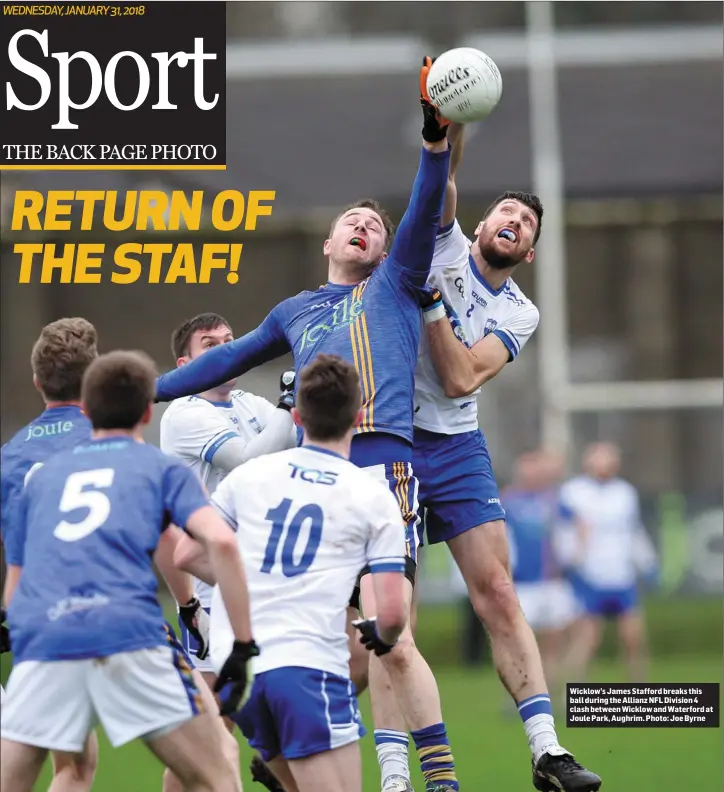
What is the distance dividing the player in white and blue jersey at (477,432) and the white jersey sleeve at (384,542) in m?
1.53

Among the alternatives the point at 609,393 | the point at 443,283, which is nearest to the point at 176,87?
the point at 443,283

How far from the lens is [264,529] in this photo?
499cm

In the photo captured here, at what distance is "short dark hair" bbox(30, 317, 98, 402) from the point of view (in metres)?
5.52

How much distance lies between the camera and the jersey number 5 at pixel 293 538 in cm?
495

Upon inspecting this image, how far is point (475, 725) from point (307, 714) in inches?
305

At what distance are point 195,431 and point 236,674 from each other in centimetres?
242

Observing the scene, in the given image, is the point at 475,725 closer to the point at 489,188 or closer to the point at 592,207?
the point at 489,188

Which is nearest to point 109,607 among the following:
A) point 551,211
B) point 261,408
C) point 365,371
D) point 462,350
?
point 365,371

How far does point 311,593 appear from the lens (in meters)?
4.94

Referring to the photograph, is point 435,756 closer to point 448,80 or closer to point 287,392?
point 287,392

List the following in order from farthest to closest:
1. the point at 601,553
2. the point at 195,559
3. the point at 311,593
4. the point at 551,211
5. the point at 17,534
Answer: the point at 551,211 → the point at 601,553 → the point at 195,559 → the point at 17,534 → the point at 311,593

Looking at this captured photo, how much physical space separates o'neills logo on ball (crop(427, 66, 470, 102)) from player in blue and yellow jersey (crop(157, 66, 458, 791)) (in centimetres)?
6

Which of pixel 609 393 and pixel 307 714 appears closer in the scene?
pixel 307 714

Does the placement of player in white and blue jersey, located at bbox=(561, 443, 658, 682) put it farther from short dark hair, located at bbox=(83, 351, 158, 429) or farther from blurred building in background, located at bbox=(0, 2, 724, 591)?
short dark hair, located at bbox=(83, 351, 158, 429)
